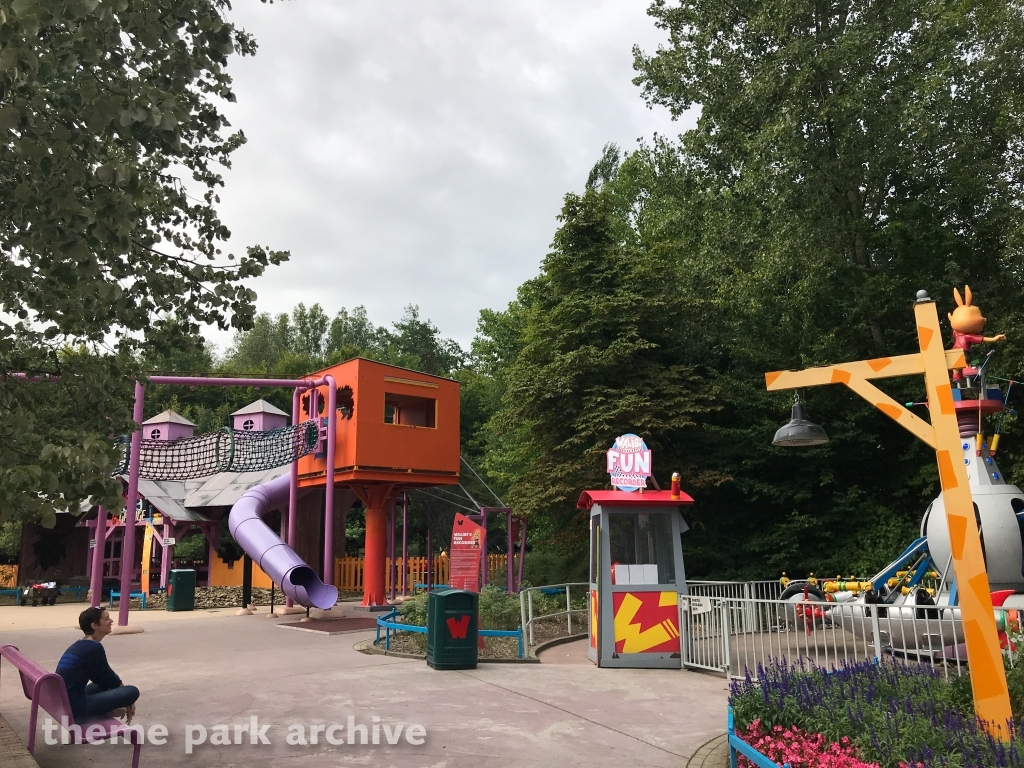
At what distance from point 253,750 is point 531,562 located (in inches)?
764

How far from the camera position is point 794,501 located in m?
19.7

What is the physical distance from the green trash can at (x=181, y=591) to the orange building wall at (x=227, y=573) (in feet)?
17.4

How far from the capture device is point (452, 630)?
10.8 m

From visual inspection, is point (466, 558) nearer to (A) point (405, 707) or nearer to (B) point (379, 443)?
(B) point (379, 443)

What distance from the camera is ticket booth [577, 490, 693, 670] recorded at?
11.2 metres

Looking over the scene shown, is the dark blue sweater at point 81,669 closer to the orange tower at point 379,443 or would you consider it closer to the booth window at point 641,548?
the booth window at point 641,548

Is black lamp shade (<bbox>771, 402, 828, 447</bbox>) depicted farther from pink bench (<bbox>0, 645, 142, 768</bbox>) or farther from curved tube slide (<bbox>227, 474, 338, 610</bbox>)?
curved tube slide (<bbox>227, 474, 338, 610</bbox>)

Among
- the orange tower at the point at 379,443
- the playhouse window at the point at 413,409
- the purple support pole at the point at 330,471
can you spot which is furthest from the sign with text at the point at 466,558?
the playhouse window at the point at 413,409

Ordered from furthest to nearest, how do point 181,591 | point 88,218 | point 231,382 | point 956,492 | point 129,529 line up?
point 181,591
point 231,382
point 129,529
point 956,492
point 88,218

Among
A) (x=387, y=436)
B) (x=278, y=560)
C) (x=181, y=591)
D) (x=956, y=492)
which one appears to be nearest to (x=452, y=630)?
(x=956, y=492)

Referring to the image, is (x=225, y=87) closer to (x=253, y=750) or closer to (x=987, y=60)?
(x=253, y=750)

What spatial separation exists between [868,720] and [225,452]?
18.2 m

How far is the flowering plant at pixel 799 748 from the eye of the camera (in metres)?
4.99

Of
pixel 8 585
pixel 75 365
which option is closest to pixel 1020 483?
pixel 75 365
